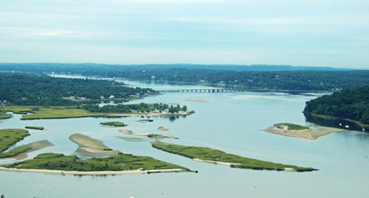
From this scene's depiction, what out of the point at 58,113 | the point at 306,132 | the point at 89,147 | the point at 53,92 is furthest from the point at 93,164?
the point at 53,92

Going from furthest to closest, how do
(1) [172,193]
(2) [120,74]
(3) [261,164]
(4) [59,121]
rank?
(2) [120,74], (4) [59,121], (3) [261,164], (1) [172,193]

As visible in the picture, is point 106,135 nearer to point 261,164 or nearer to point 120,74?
point 261,164

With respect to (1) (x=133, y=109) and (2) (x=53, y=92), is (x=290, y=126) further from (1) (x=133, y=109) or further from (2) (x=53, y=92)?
(2) (x=53, y=92)

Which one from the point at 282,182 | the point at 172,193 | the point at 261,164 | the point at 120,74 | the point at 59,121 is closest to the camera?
the point at 172,193

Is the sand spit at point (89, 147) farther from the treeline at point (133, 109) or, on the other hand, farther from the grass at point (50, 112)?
the treeline at point (133, 109)

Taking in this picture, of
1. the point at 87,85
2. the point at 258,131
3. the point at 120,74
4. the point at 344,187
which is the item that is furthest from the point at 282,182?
the point at 120,74

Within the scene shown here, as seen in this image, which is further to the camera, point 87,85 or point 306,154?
point 87,85
